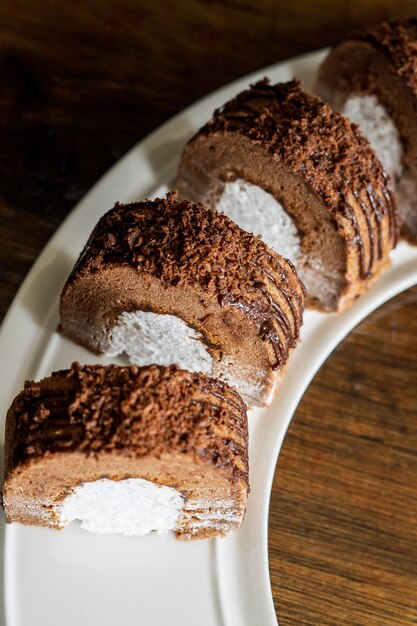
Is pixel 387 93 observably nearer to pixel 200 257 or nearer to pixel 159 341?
pixel 200 257

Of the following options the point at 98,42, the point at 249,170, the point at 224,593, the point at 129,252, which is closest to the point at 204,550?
the point at 224,593

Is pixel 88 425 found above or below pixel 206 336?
below

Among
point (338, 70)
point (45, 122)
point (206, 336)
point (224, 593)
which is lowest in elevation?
point (224, 593)

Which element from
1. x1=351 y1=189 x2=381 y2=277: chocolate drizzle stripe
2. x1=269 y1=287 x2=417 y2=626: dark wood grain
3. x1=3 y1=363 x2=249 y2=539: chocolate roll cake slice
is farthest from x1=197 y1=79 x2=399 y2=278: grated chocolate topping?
x1=3 y1=363 x2=249 y2=539: chocolate roll cake slice

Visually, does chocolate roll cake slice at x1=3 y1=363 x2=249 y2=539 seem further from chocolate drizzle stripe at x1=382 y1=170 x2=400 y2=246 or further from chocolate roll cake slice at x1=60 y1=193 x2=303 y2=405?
chocolate drizzle stripe at x1=382 y1=170 x2=400 y2=246

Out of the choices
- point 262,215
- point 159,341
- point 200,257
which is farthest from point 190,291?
point 262,215

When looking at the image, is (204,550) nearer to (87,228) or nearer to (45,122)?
(87,228)
